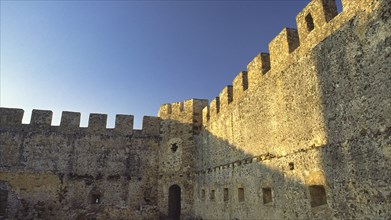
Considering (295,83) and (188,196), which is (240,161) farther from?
(188,196)

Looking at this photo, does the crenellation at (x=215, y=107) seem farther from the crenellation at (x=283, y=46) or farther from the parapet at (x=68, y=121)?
the parapet at (x=68, y=121)

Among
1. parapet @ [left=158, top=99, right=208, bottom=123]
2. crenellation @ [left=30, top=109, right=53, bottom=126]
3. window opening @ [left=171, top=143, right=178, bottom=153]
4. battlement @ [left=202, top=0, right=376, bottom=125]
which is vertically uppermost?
parapet @ [left=158, top=99, right=208, bottom=123]

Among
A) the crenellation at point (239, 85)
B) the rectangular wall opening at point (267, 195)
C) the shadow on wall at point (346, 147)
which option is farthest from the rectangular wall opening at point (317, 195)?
the crenellation at point (239, 85)

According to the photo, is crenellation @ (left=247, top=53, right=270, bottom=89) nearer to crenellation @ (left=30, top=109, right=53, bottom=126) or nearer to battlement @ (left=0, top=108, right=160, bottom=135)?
battlement @ (left=0, top=108, right=160, bottom=135)

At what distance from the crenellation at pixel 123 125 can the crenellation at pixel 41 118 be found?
126 inches

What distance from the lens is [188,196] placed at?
13.1 m

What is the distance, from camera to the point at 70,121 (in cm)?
1395

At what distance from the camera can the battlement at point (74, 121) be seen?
534 inches

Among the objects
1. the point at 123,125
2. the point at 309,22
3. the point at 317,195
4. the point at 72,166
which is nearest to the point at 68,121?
the point at 72,166

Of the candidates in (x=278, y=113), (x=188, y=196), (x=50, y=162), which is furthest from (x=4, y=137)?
(x=278, y=113)

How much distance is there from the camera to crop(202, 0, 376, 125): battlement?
494 centimetres

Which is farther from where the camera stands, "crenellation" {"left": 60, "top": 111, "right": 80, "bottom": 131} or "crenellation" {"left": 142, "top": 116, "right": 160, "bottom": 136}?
"crenellation" {"left": 142, "top": 116, "right": 160, "bottom": 136}

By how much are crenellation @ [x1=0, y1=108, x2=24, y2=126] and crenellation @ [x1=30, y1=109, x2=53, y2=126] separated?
617 mm

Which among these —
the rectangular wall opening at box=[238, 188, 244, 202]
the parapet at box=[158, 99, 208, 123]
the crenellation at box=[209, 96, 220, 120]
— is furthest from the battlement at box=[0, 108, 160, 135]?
the rectangular wall opening at box=[238, 188, 244, 202]
